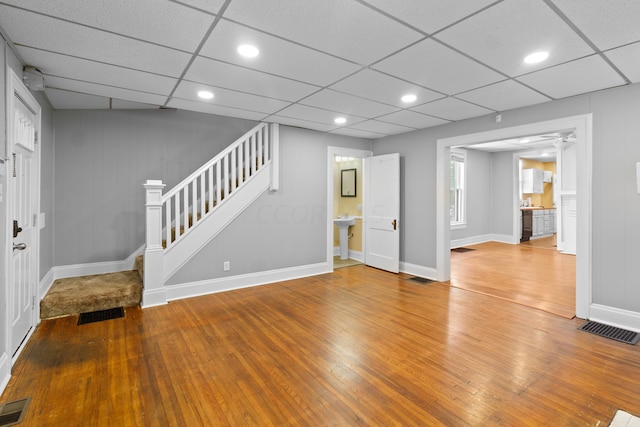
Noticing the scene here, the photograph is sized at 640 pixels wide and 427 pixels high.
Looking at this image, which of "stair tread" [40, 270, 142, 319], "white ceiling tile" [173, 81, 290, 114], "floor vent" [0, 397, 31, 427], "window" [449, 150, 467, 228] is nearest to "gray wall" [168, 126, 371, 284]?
"stair tread" [40, 270, 142, 319]

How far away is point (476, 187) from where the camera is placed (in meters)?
8.74

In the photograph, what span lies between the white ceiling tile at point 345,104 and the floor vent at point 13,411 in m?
3.43

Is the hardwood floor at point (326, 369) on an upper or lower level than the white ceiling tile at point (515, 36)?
lower

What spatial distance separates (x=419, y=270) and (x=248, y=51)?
4.20m

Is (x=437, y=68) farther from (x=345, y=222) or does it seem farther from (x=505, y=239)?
(x=505, y=239)

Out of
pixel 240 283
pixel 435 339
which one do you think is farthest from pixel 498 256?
pixel 240 283

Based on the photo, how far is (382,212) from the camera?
224 inches

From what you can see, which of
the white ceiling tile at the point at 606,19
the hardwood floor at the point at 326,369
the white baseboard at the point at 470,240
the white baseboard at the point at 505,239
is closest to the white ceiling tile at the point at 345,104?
the white ceiling tile at the point at 606,19

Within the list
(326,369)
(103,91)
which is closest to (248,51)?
(103,91)

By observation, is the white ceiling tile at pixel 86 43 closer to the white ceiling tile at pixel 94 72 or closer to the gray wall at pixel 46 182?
the white ceiling tile at pixel 94 72

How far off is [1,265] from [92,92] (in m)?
2.09

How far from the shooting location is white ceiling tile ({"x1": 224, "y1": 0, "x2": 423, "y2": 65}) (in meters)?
1.88

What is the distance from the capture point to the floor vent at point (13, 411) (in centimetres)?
185

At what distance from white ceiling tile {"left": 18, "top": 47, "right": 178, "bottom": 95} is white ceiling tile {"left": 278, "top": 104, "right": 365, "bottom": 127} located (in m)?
1.43
